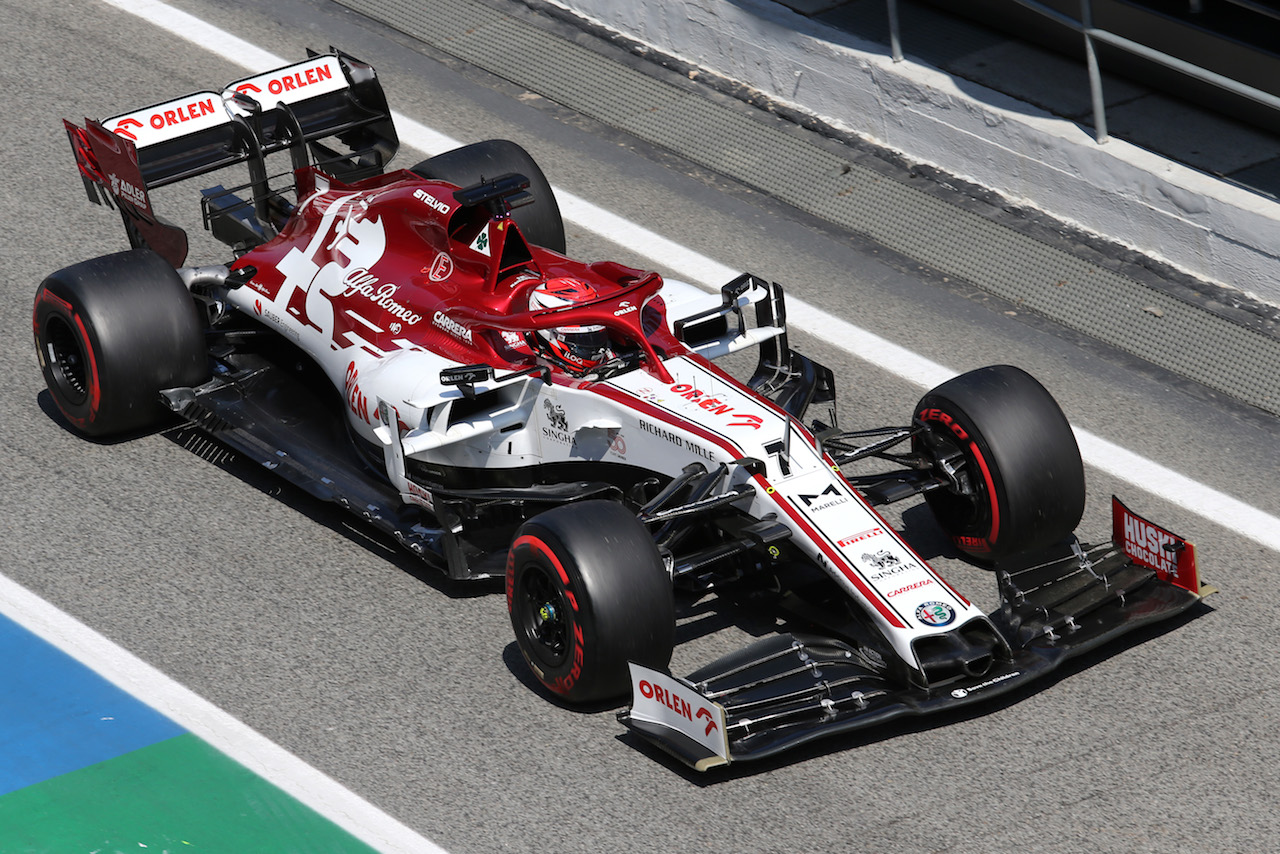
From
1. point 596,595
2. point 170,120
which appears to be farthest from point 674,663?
point 170,120

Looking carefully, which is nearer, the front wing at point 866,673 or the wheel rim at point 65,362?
the front wing at point 866,673

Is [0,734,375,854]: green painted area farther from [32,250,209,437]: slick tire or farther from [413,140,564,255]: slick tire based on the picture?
[413,140,564,255]: slick tire

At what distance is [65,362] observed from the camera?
9.38 metres

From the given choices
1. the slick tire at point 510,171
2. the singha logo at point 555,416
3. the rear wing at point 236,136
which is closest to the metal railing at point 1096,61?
the slick tire at point 510,171

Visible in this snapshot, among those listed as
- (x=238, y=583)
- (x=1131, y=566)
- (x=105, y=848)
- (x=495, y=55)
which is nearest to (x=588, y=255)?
(x=495, y=55)

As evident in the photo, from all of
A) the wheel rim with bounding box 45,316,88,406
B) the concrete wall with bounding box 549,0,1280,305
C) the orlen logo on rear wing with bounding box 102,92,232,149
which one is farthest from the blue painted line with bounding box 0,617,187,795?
the concrete wall with bounding box 549,0,1280,305

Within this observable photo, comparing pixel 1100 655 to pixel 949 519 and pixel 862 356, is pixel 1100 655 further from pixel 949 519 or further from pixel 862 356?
pixel 862 356

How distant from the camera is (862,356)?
10.5 metres

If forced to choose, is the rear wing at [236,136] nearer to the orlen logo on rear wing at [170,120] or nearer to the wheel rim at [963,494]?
the orlen logo on rear wing at [170,120]

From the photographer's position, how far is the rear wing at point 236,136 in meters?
9.84

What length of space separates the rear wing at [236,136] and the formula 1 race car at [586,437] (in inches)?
0.8

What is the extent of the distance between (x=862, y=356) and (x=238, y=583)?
399 centimetres

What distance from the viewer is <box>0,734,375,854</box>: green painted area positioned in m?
6.84

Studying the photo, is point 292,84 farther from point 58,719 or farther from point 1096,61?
point 1096,61
